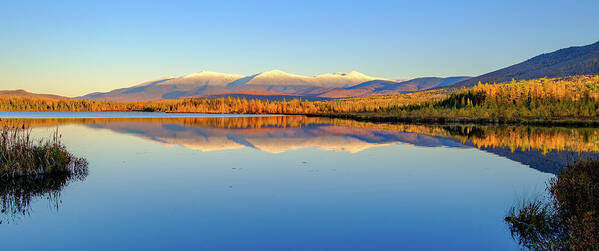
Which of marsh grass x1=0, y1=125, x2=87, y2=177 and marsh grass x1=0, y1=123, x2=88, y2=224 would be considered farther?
marsh grass x1=0, y1=125, x2=87, y2=177

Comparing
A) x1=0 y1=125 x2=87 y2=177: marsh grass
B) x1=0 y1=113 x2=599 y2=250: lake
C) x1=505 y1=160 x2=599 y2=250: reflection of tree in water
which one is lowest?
x1=0 y1=113 x2=599 y2=250: lake

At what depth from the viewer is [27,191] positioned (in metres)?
14.5

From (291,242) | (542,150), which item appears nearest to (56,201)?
(291,242)

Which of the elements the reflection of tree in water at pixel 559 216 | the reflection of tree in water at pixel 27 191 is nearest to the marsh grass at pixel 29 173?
the reflection of tree in water at pixel 27 191

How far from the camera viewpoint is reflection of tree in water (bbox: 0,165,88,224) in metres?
12.3

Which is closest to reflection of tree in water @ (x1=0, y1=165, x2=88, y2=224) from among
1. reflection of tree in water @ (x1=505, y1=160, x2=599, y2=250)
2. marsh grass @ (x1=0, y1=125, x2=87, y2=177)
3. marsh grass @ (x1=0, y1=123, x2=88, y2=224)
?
marsh grass @ (x1=0, y1=123, x2=88, y2=224)

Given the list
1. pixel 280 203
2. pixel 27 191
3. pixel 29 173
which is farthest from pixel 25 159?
pixel 280 203

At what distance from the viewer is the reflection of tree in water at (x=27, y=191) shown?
12.3 meters

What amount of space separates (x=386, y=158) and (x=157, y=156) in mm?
14489

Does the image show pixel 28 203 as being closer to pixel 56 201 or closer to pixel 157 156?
pixel 56 201

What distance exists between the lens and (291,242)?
9.83 meters

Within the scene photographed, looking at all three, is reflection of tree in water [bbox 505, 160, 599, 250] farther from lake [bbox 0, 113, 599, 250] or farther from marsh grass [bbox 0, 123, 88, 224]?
marsh grass [bbox 0, 123, 88, 224]

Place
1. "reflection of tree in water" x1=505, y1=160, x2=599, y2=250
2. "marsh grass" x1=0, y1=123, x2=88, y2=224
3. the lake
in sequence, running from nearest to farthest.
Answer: "reflection of tree in water" x1=505, y1=160, x2=599, y2=250, the lake, "marsh grass" x1=0, y1=123, x2=88, y2=224

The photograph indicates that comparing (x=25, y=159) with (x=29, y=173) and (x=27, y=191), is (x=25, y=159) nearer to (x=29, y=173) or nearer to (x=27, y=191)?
(x=29, y=173)
